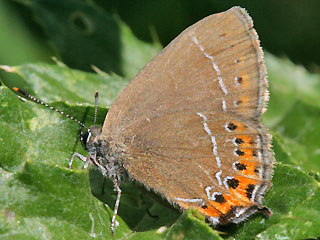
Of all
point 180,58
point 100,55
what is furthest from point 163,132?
point 100,55

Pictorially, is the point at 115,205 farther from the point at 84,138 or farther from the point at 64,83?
the point at 64,83

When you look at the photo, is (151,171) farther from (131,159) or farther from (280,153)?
(280,153)

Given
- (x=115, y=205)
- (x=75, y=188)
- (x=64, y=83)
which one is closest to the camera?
(x=75, y=188)

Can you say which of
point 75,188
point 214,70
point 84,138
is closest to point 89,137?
point 84,138

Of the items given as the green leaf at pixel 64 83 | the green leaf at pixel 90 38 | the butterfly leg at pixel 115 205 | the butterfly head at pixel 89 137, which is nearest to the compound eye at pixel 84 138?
the butterfly head at pixel 89 137

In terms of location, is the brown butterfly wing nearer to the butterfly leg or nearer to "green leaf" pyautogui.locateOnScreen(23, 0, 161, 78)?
the butterfly leg

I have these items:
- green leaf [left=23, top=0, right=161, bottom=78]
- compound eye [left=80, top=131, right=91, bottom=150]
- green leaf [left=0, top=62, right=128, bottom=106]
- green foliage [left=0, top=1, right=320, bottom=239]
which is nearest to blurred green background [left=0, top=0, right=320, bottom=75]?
green leaf [left=23, top=0, right=161, bottom=78]
